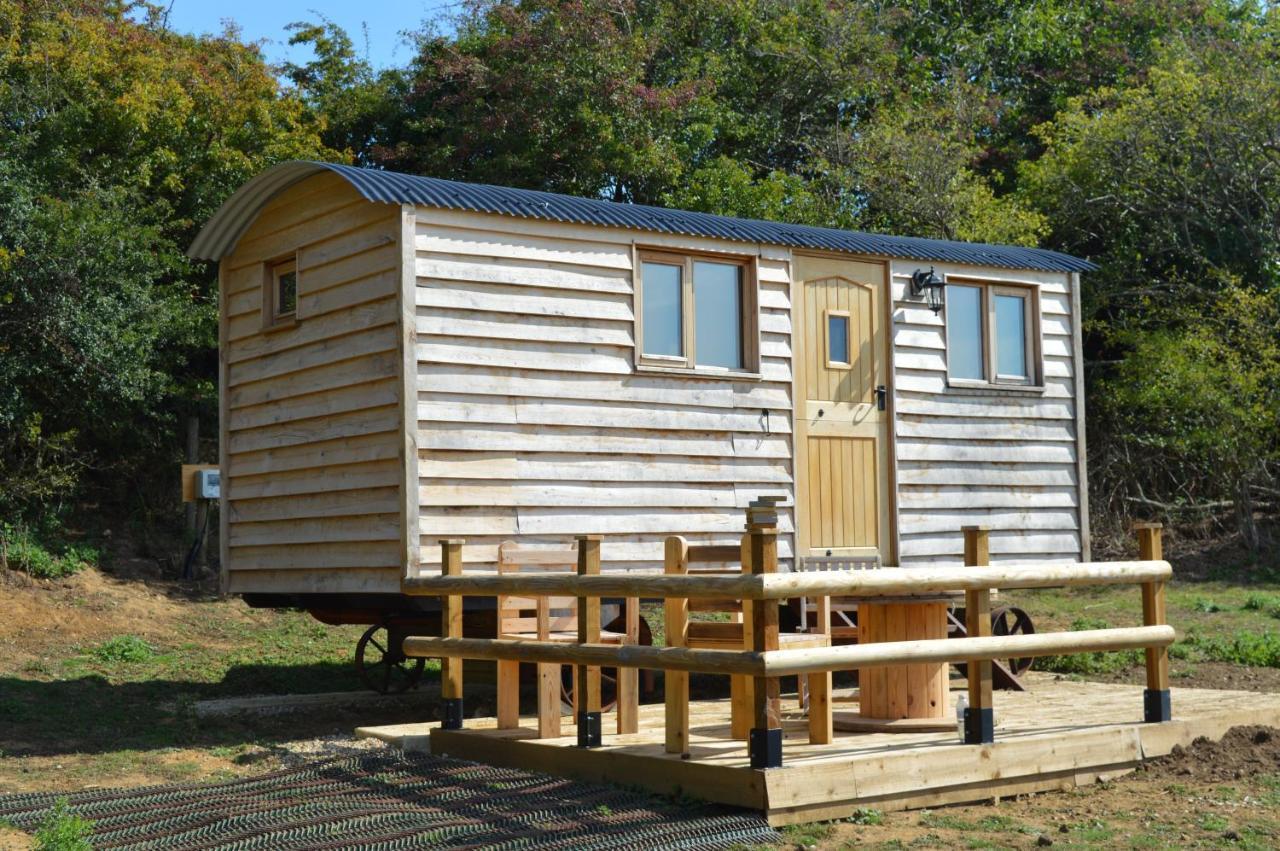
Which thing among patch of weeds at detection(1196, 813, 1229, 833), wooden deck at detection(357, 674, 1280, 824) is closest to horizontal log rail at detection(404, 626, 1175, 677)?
wooden deck at detection(357, 674, 1280, 824)

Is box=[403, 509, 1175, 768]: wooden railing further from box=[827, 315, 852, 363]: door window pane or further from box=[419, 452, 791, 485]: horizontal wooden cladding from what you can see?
box=[827, 315, 852, 363]: door window pane

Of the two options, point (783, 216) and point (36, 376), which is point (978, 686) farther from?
point (783, 216)

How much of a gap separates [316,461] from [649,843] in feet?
17.6

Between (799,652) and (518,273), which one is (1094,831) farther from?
(518,273)

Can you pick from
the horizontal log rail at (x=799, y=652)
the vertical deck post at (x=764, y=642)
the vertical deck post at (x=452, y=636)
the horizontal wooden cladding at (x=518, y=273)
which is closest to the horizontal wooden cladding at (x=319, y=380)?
the horizontal wooden cladding at (x=518, y=273)

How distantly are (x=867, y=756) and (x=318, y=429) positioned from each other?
524 centimetres

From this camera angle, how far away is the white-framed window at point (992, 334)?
11969mm

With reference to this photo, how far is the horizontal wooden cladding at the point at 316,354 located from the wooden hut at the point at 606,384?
22mm

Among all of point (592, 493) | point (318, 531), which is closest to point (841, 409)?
point (592, 493)

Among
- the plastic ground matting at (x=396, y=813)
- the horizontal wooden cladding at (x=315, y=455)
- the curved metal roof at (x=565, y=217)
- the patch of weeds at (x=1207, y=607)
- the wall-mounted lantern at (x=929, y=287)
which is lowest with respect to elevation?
the plastic ground matting at (x=396, y=813)

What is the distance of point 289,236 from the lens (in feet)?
35.1

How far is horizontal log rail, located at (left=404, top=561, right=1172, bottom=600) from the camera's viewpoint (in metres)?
6.23

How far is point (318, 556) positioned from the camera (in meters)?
10.3

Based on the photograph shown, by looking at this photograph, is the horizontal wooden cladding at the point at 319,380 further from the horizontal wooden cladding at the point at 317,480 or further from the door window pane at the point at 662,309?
the door window pane at the point at 662,309
